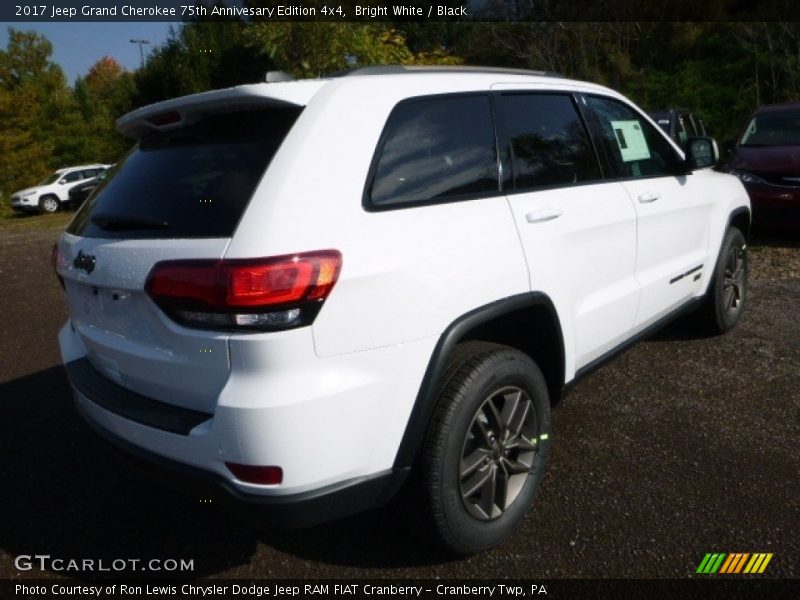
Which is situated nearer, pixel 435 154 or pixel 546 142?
pixel 435 154

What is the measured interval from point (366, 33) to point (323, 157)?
10.6 meters

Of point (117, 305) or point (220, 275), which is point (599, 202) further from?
point (117, 305)

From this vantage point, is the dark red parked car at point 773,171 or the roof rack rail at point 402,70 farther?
the dark red parked car at point 773,171

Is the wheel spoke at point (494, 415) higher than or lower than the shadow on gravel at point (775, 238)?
higher

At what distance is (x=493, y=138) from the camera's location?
256cm

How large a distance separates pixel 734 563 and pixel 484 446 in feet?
3.29

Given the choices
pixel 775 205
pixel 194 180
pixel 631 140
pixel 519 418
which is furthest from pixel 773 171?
pixel 194 180

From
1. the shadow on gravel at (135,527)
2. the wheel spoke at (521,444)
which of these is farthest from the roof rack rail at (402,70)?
the shadow on gravel at (135,527)

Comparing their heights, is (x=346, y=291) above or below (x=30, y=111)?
below

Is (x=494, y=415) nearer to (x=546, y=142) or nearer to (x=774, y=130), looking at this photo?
(x=546, y=142)

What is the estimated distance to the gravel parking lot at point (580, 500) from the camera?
240 centimetres

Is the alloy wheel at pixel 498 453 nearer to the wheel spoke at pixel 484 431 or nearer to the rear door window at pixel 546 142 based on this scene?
the wheel spoke at pixel 484 431

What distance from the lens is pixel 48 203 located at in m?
24.1

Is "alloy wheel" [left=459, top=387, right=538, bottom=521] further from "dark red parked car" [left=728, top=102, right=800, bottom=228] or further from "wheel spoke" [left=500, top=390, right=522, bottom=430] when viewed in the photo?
"dark red parked car" [left=728, top=102, right=800, bottom=228]
